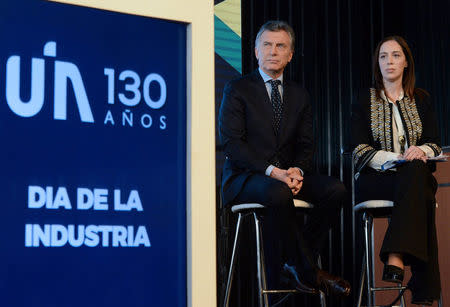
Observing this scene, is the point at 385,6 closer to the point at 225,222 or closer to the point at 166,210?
the point at 225,222

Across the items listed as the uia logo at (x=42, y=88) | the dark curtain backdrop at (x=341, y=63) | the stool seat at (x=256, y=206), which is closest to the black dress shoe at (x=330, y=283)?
the stool seat at (x=256, y=206)

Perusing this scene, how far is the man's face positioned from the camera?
2.93 meters

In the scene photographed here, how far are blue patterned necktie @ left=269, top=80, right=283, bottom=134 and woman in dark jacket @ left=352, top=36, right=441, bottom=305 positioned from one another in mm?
398

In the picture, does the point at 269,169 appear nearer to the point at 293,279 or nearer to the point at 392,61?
the point at 293,279

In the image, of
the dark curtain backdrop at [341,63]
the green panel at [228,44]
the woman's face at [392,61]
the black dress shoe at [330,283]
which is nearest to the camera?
the black dress shoe at [330,283]

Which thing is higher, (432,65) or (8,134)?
(432,65)

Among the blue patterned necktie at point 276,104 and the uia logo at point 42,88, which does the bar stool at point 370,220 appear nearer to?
the blue patterned necktie at point 276,104

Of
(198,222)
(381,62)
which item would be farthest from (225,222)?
(198,222)

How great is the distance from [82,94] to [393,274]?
81.5 inches

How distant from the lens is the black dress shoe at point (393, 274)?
2486 millimetres

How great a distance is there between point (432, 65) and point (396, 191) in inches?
75.6

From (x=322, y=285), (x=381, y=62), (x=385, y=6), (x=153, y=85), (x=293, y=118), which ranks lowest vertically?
(x=322, y=285)

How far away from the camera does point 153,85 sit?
0.70 metres

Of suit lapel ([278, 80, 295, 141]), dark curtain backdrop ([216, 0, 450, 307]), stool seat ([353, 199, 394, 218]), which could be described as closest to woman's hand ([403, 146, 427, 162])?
stool seat ([353, 199, 394, 218])
